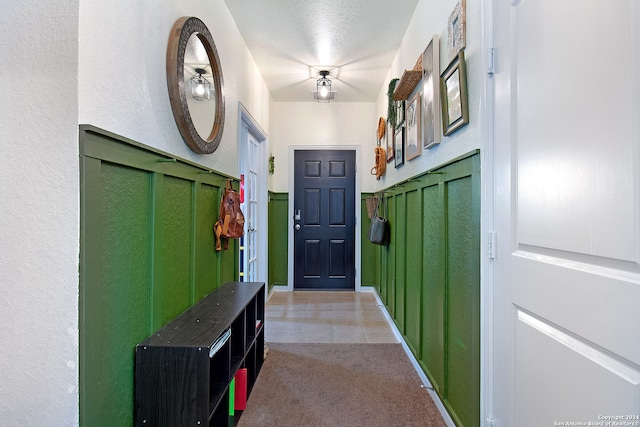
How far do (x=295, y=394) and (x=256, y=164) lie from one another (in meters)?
2.61

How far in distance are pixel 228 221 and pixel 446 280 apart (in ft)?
4.48

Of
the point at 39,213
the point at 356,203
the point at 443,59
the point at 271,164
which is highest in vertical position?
the point at 443,59

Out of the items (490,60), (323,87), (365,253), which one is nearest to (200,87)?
(490,60)

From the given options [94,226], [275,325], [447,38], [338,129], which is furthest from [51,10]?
[338,129]

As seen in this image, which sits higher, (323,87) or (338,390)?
(323,87)

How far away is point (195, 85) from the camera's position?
1748 millimetres

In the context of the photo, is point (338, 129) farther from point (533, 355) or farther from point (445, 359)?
point (533, 355)

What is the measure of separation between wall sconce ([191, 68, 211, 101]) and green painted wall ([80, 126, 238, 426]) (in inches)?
14.8

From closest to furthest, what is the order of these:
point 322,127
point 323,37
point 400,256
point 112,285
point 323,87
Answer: point 112,285, point 323,37, point 400,256, point 323,87, point 322,127

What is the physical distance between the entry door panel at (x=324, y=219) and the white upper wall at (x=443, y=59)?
153cm

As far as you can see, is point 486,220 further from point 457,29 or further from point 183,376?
point 183,376

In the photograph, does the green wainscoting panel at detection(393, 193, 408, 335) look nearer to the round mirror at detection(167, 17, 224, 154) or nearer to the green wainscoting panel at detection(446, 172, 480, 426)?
the green wainscoting panel at detection(446, 172, 480, 426)

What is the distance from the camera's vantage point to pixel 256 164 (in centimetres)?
395

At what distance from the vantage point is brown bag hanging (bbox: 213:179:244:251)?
2.19 meters
